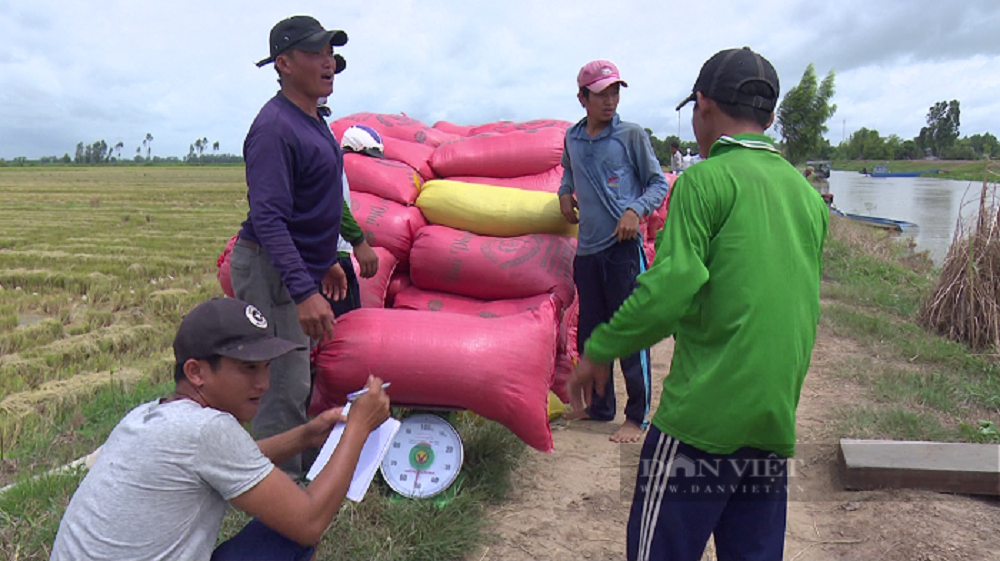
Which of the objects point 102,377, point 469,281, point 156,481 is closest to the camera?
point 156,481

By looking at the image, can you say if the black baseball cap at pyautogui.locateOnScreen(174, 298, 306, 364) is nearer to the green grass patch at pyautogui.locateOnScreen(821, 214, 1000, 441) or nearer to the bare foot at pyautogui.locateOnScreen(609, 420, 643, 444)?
the bare foot at pyautogui.locateOnScreen(609, 420, 643, 444)

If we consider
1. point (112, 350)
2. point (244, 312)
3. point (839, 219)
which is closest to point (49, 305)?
point (112, 350)

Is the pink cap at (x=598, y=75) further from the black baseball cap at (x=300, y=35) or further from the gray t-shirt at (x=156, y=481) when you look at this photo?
the gray t-shirt at (x=156, y=481)

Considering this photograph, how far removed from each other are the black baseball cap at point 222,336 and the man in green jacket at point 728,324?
28.4 inches

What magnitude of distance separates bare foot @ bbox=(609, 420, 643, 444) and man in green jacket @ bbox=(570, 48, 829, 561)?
1.59 meters

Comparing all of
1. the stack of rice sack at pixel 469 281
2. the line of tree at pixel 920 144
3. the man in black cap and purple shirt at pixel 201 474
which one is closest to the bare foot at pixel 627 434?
the stack of rice sack at pixel 469 281

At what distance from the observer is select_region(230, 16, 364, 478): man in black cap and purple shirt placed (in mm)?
2143

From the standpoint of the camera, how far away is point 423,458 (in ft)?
8.32

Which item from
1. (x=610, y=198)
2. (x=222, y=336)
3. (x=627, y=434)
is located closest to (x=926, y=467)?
(x=627, y=434)

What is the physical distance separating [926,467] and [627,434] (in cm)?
118

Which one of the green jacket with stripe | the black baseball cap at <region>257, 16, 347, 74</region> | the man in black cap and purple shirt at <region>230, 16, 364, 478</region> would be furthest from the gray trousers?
the green jacket with stripe

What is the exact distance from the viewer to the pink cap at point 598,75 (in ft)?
10.0

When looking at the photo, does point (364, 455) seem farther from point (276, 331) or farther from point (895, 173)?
point (895, 173)

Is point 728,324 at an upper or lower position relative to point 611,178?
lower
